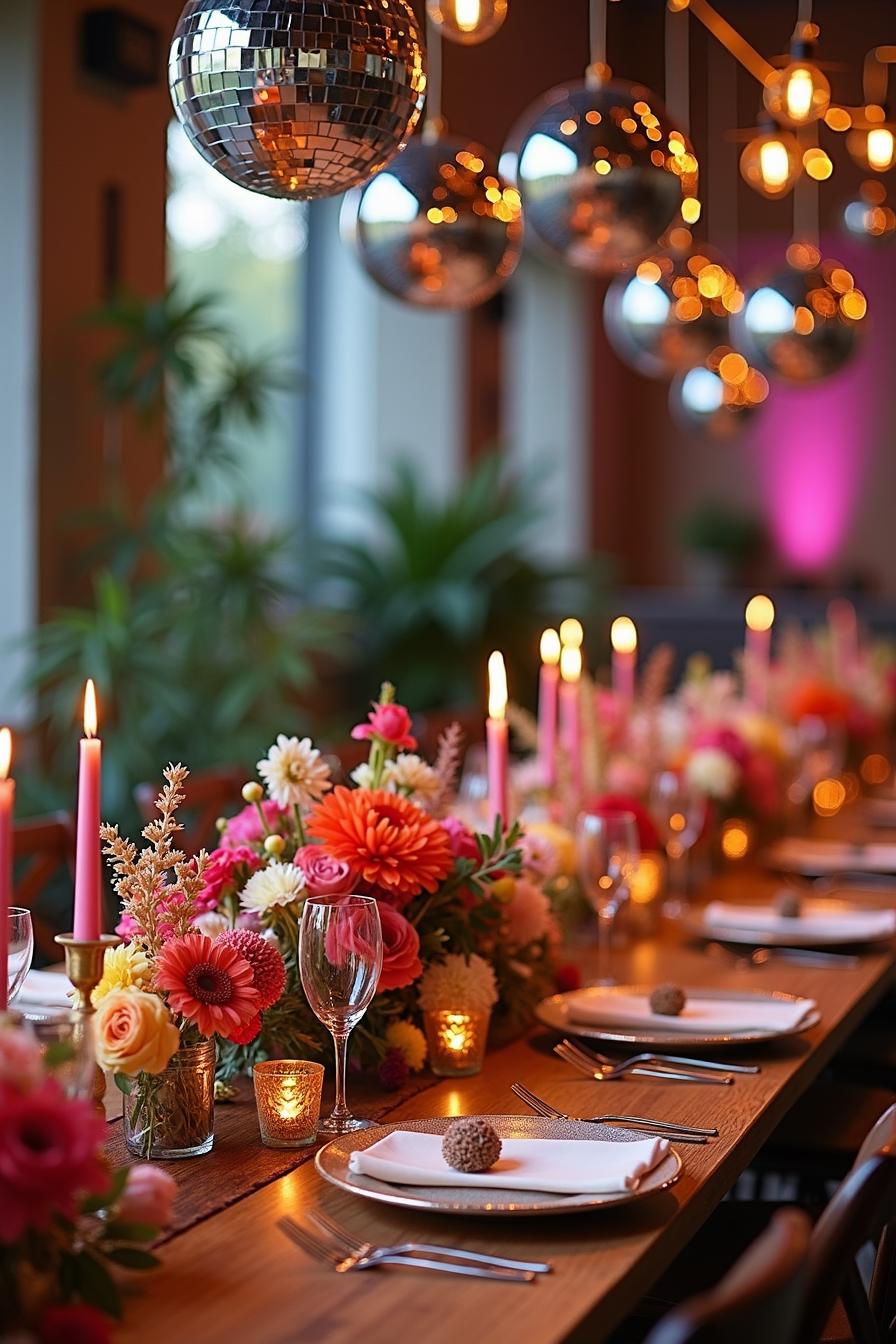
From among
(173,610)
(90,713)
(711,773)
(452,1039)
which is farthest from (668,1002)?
(173,610)

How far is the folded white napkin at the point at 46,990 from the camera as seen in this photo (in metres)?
1.95

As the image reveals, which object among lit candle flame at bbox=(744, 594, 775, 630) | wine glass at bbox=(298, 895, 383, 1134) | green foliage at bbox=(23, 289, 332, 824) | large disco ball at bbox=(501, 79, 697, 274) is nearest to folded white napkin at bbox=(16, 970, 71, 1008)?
wine glass at bbox=(298, 895, 383, 1134)

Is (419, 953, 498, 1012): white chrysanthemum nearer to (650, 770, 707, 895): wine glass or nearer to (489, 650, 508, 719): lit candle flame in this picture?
(489, 650, 508, 719): lit candle flame

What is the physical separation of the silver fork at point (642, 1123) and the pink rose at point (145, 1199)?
45cm

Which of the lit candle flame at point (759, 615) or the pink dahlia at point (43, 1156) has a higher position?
the lit candle flame at point (759, 615)

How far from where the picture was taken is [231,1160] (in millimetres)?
1500

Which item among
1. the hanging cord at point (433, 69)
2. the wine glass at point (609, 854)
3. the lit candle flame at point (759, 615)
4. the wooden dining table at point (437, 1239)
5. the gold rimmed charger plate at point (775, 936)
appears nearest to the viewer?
the wooden dining table at point (437, 1239)

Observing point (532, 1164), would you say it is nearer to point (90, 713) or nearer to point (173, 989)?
point (173, 989)

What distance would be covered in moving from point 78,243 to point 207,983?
3430 millimetres

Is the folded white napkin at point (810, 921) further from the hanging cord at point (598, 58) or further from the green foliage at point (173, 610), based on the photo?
the green foliage at point (173, 610)

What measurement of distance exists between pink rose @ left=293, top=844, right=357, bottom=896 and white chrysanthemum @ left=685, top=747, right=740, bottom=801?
148 cm

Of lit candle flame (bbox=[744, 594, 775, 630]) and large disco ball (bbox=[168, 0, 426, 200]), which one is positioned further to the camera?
lit candle flame (bbox=[744, 594, 775, 630])

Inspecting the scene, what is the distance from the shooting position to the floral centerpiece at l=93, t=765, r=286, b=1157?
143 cm

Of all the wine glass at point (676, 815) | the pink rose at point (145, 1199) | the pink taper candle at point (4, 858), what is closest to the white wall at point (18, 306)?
the wine glass at point (676, 815)
